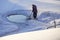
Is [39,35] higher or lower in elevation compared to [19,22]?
lower

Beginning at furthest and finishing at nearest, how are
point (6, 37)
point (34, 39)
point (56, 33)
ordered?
point (56, 33) → point (34, 39) → point (6, 37)

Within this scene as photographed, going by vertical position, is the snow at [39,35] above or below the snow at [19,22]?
below

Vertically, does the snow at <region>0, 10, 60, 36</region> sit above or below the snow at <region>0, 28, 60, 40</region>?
above

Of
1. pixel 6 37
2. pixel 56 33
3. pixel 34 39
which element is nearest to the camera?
pixel 6 37

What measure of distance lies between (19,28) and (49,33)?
40 centimetres

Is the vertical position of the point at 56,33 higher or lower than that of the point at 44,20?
lower

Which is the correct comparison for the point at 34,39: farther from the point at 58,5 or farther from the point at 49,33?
the point at 58,5

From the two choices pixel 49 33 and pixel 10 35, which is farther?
pixel 49 33

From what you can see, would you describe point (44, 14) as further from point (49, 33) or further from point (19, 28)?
point (19, 28)

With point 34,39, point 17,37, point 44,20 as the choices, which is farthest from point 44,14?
point 17,37

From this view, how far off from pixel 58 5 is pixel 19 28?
587 millimetres

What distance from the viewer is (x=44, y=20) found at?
59.3 inches

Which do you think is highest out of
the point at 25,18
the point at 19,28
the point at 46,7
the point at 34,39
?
the point at 46,7

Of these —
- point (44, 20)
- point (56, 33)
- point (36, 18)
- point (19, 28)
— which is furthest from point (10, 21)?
point (56, 33)
